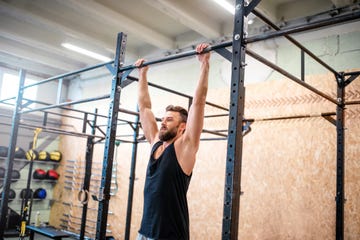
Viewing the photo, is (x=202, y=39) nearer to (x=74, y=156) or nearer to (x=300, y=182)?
(x=300, y=182)

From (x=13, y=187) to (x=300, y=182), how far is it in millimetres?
6168

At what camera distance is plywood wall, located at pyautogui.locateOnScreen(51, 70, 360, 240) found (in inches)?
145

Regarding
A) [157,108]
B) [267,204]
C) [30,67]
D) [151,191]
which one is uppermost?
[30,67]

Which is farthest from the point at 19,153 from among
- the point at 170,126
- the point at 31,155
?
the point at 170,126

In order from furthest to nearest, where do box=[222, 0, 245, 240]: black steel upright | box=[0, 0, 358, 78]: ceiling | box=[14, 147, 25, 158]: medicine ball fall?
box=[14, 147, 25, 158]: medicine ball
box=[0, 0, 358, 78]: ceiling
box=[222, 0, 245, 240]: black steel upright

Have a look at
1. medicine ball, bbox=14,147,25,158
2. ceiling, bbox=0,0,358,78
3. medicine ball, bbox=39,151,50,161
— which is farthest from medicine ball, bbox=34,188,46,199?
ceiling, bbox=0,0,358,78

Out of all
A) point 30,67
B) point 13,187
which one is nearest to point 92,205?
point 13,187

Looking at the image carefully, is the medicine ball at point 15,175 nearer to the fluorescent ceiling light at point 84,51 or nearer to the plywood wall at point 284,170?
the fluorescent ceiling light at point 84,51

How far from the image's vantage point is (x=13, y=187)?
7191 mm

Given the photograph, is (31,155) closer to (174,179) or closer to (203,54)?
(174,179)

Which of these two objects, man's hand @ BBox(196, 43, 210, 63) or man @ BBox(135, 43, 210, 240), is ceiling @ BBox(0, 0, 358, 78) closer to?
man's hand @ BBox(196, 43, 210, 63)

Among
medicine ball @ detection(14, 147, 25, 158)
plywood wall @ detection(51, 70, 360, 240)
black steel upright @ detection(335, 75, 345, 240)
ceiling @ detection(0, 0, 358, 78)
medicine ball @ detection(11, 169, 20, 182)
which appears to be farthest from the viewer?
medicine ball @ detection(11, 169, 20, 182)

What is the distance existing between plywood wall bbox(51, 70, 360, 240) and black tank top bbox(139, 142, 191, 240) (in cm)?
193

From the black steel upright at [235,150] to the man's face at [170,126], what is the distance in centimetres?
64
